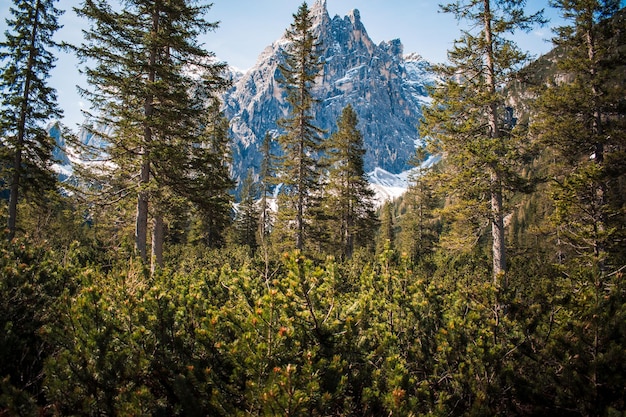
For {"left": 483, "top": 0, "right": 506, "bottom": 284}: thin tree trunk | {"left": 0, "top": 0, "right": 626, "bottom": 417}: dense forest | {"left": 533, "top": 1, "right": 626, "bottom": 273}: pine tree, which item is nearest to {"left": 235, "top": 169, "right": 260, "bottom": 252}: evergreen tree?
{"left": 0, "top": 0, "right": 626, "bottom": 417}: dense forest

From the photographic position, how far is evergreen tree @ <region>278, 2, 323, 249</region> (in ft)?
59.1

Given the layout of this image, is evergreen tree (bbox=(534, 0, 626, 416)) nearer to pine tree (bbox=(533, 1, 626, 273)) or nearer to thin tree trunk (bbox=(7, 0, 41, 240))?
pine tree (bbox=(533, 1, 626, 273))

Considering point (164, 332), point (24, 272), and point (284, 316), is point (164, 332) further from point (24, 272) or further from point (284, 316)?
point (24, 272)

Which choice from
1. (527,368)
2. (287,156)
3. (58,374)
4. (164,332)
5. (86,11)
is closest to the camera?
(58,374)

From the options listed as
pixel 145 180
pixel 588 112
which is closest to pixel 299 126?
pixel 145 180

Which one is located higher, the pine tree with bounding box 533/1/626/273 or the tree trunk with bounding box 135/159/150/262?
the pine tree with bounding box 533/1/626/273

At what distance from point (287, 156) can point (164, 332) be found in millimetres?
16701

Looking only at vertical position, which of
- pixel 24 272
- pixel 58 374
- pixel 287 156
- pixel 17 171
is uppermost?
pixel 287 156

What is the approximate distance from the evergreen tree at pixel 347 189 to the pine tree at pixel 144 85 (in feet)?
44.2

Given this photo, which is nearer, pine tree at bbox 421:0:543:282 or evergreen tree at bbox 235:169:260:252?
pine tree at bbox 421:0:543:282

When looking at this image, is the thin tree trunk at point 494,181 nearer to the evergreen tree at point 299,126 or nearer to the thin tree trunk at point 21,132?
the evergreen tree at point 299,126

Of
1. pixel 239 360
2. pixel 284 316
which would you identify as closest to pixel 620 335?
pixel 284 316

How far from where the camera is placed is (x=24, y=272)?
3.58 metres

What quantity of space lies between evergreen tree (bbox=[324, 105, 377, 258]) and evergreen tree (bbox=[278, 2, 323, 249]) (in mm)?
5263
